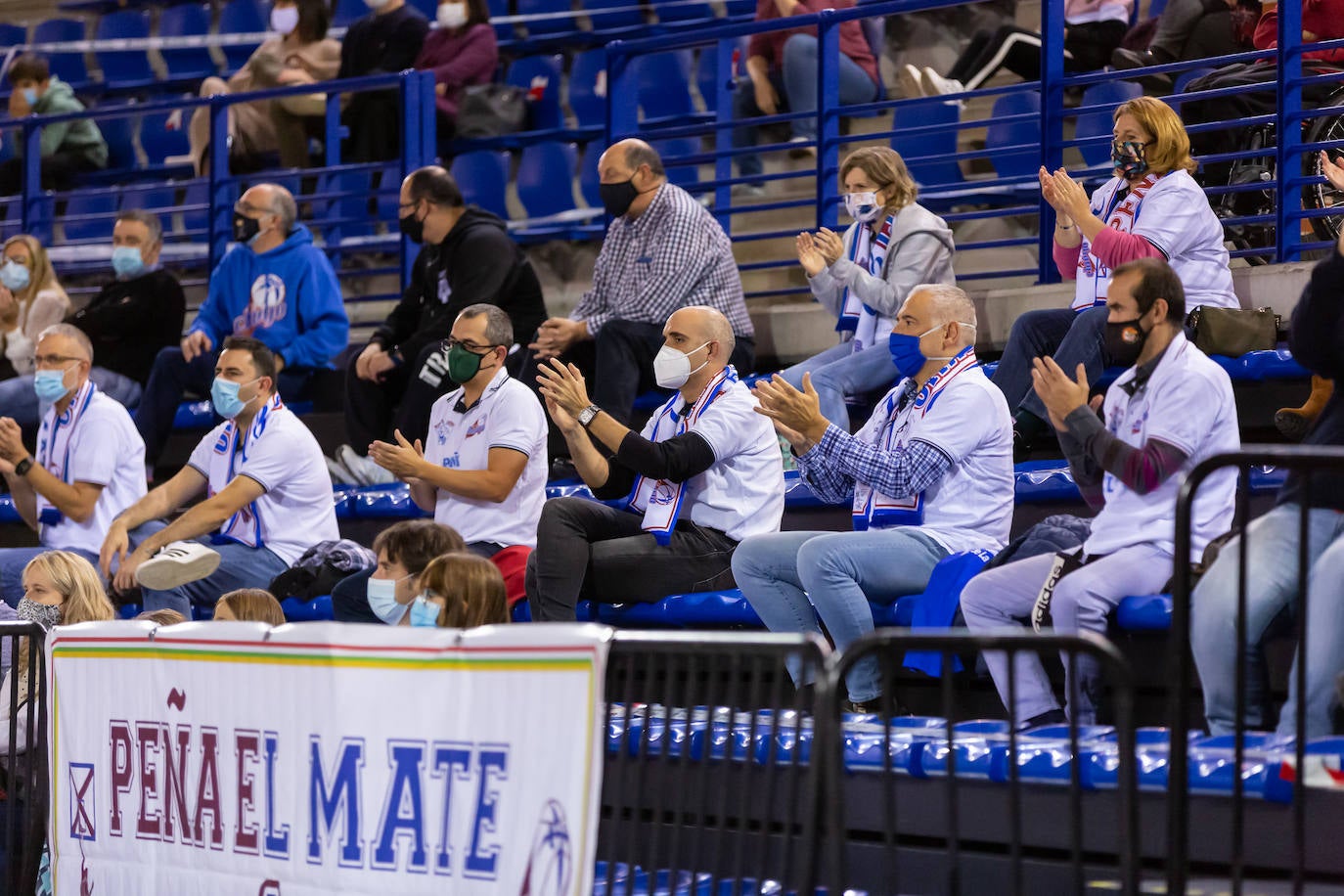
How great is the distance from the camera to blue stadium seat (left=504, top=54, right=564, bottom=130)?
11.2 m

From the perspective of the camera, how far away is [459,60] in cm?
1081

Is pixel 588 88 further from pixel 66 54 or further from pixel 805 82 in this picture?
pixel 66 54

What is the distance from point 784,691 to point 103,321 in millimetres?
5211

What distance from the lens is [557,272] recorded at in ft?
34.7

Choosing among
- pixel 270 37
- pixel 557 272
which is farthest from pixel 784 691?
pixel 270 37

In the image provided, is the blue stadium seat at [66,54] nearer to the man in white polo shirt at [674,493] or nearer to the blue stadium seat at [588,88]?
the blue stadium seat at [588,88]

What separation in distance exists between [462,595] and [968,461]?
175 centimetres

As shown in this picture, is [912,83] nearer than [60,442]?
No

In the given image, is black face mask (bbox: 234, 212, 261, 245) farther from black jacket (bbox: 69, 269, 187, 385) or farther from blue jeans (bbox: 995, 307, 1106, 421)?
blue jeans (bbox: 995, 307, 1106, 421)

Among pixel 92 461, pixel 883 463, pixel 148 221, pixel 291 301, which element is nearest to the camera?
pixel 883 463

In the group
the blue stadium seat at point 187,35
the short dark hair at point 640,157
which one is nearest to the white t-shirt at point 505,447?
the short dark hair at point 640,157

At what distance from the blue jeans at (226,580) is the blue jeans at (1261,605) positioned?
4.42 meters

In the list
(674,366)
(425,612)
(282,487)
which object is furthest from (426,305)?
(425,612)

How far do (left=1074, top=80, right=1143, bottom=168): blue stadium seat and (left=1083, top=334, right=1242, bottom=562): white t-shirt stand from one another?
3.17m
